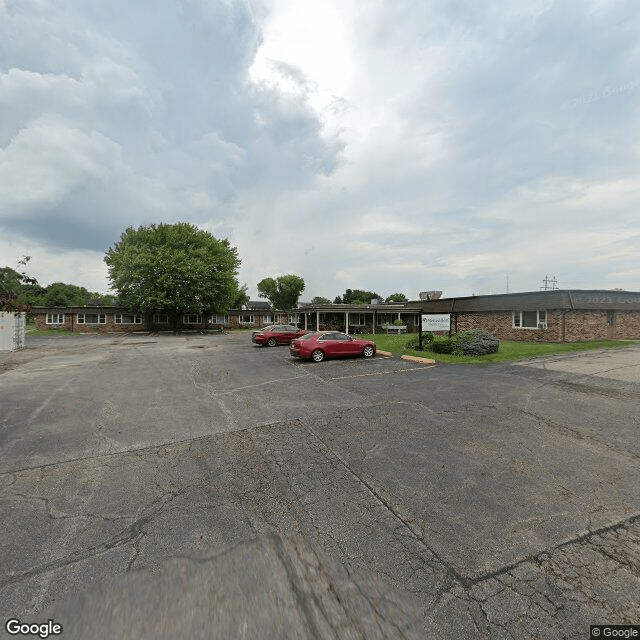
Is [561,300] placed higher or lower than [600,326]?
higher

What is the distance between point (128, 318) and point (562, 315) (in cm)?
5006

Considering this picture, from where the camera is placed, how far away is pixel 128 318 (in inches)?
1741

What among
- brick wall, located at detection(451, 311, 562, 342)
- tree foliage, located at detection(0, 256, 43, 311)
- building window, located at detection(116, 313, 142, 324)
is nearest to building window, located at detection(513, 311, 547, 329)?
brick wall, located at detection(451, 311, 562, 342)

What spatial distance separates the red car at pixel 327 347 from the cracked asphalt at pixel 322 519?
715 centimetres

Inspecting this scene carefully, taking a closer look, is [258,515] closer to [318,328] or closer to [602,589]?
[602,589]

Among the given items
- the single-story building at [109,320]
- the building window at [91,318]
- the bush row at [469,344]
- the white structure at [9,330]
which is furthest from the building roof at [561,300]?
the building window at [91,318]

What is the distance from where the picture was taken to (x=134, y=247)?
3912 cm

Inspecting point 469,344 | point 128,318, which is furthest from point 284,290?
point 469,344

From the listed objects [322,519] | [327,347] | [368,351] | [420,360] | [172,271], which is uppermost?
[172,271]

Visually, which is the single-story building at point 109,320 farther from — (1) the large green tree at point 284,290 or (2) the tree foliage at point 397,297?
(2) the tree foliage at point 397,297

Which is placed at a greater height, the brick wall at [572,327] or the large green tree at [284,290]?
the large green tree at [284,290]

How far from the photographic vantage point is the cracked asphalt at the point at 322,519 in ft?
7.79

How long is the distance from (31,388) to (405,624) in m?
12.1

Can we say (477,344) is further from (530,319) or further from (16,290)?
(16,290)
